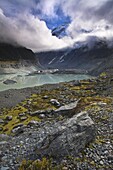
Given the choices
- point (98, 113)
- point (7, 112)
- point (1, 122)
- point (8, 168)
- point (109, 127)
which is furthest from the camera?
point (7, 112)

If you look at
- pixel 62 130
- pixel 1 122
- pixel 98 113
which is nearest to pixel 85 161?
pixel 62 130

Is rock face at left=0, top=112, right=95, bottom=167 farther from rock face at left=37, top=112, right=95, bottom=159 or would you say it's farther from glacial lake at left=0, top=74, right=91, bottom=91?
glacial lake at left=0, top=74, right=91, bottom=91

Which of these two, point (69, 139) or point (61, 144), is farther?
point (69, 139)

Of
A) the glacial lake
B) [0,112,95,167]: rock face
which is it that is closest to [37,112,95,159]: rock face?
[0,112,95,167]: rock face

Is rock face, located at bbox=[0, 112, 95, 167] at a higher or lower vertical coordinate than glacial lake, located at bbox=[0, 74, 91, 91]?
higher

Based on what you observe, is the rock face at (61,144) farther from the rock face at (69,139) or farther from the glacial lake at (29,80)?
the glacial lake at (29,80)

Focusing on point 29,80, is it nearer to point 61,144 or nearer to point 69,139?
point 69,139

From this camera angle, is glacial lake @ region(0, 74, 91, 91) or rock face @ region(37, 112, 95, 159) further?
glacial lake @ region(0, 74, 91, 91)

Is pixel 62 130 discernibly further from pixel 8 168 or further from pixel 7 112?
pixel 7 112

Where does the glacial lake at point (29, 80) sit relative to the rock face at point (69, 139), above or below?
below

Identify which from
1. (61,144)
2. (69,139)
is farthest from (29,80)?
(61,144)

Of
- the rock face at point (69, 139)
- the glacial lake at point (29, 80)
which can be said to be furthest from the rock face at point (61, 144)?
the glacial lake at point (29, 80)
